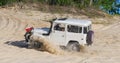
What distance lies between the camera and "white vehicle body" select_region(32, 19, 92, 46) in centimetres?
1784

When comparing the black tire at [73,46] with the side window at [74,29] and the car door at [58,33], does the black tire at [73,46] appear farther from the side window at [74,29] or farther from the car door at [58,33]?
the side window at [74,29]

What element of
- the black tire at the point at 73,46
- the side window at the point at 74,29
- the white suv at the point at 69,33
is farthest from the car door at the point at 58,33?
the black tire at the point at 73,46

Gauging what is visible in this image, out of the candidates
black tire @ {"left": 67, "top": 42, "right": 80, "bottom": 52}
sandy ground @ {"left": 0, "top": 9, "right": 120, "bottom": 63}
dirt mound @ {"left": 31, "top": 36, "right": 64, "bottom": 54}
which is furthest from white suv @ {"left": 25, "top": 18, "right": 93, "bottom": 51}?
sandy ground @ {"left": 0, "top": 9, "right": 120, "bottom": 63}

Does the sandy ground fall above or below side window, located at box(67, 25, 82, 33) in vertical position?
below

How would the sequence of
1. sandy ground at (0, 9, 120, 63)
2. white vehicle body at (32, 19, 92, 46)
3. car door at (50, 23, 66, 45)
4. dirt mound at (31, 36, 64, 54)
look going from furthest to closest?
1. car door at (50, 23, 66, 45)
2. white vehicle body at (32, 19, 92, 46)
3. dirt mound at (31, 36, 64, 54)
4. sandy ground at (0, 9, 120, 63)

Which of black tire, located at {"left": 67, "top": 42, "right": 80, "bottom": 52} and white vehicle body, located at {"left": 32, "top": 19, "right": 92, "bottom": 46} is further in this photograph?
black tire, located at {"left": 67, "top": 42, "right": 80, "bottom": 52}

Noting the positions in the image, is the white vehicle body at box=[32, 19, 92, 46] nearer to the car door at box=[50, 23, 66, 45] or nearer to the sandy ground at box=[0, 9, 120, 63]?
the car door at box=[50, 23, 66, 45]

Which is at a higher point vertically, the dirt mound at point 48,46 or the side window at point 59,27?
the side window at point 59,27

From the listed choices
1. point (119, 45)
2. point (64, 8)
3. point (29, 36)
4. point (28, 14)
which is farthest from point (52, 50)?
point (64, 8)

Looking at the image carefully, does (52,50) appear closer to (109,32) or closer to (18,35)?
(18,35)

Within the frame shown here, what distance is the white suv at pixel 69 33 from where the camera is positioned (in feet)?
58.6

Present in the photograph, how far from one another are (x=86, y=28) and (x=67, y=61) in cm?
301

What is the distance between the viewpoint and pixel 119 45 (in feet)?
72.9

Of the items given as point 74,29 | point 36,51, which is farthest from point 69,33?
point 36,51
